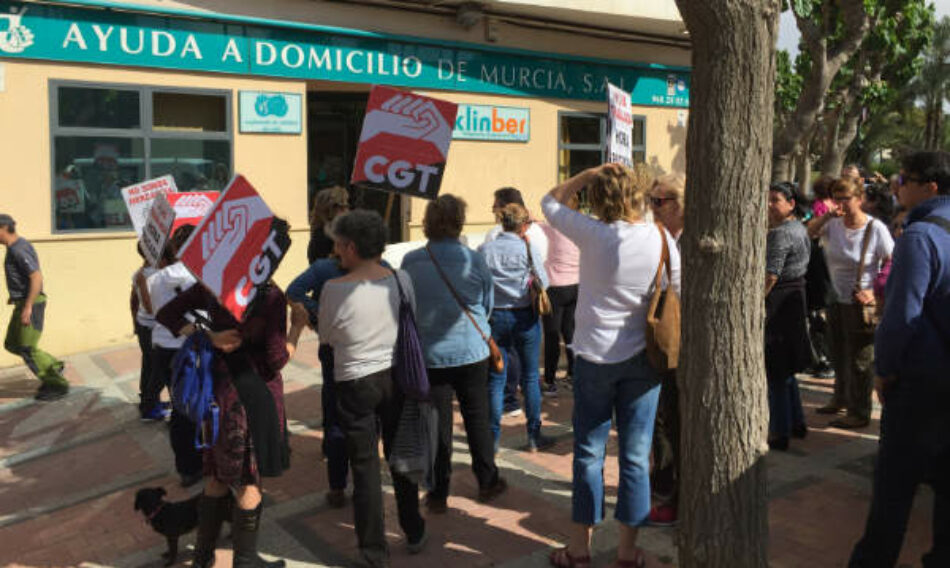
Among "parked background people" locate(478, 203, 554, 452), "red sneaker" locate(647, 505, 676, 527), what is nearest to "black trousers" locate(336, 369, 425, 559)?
"red sneaker" locate(647, 505, 676, 527)

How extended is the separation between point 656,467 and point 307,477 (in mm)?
2214

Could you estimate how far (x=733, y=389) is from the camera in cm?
294

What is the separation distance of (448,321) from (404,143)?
138cm

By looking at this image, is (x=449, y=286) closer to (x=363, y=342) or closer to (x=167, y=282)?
(x=363, y=342)

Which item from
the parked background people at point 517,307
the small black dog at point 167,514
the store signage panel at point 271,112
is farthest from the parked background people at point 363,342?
the store signage panel at point 271,112

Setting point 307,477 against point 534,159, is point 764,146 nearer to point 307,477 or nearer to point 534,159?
point 307,477

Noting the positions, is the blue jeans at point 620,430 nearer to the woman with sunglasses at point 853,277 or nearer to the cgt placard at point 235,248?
the cgt placard at point 235,248

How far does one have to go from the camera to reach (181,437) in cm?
497

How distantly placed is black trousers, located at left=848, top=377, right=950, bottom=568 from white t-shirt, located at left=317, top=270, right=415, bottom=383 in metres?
2.22

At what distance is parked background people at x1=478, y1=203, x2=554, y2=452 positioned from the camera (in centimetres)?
554

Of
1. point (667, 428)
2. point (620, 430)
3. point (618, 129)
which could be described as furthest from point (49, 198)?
point (620, 430)

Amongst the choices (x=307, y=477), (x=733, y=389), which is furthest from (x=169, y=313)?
(x=733, y=389)

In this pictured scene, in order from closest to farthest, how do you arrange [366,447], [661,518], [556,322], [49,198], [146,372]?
[366,447], [661,518], [146,372], [556,322], [49,198]

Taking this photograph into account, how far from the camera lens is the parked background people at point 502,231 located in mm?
5703
